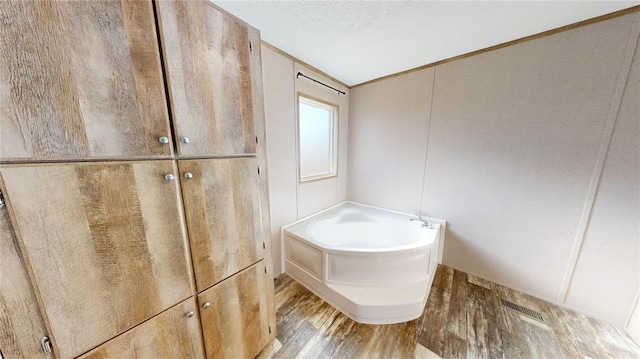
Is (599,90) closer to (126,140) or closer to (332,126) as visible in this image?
(332,126)

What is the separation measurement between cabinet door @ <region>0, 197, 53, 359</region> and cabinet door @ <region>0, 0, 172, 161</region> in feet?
0.78

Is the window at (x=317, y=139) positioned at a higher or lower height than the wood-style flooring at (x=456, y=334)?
higher

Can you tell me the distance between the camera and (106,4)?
61 centimetres

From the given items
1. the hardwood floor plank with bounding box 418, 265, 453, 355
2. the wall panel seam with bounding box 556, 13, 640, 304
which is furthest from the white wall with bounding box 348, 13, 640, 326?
the hardwood floor plank with bounding box 418, 265, 453, 355

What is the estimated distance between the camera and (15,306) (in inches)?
20.5

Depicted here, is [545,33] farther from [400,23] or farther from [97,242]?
[97,242]

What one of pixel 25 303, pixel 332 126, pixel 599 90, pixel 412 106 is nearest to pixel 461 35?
pixel 412 106

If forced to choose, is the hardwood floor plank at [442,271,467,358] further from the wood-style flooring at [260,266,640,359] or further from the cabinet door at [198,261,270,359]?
the cabinet door at [198,261,270,359]

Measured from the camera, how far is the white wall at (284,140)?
180 cm

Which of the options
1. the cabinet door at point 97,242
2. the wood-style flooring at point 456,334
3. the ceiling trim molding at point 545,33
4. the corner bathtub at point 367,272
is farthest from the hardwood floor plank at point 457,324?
the ceiling trim molding at point 545,33

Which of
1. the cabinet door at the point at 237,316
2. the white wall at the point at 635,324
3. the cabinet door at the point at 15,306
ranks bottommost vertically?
the white wall at the point at 635,324

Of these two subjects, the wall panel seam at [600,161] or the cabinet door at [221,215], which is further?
the wall panel seam at [600,161]

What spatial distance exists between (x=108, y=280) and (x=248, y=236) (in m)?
0.54

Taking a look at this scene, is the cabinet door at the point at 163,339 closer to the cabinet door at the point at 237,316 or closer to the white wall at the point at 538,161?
the cabinet door at the point at 237,316
